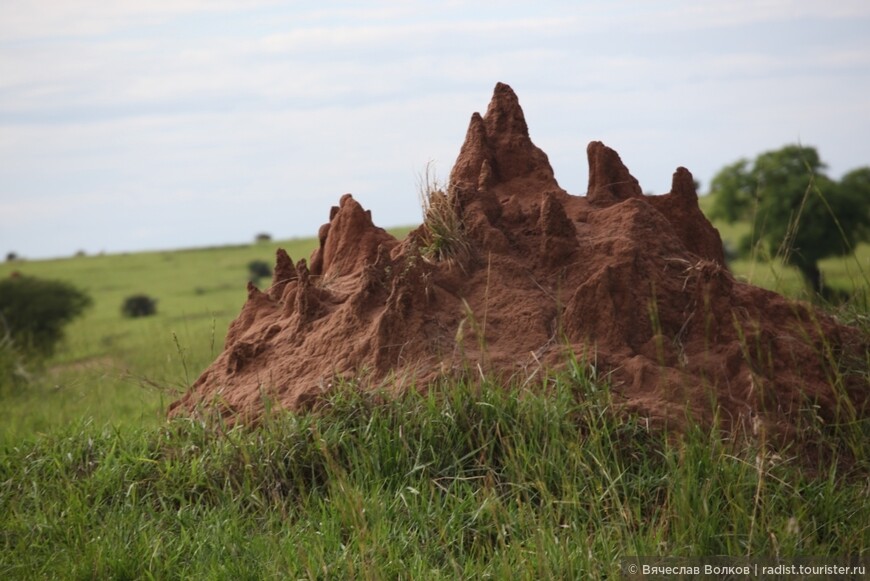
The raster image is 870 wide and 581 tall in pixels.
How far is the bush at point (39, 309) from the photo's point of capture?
18.2m

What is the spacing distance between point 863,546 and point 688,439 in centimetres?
86

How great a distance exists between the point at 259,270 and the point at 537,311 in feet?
100.0

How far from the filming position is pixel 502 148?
6.30 m

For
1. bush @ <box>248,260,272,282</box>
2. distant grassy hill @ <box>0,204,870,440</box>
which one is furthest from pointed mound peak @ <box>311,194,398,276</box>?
bush @ <box>248,260,272,282</box>

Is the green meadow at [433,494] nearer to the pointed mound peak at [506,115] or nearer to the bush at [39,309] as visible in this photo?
the pointed mound peak at [506,115]

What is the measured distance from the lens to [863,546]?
404 centimetres

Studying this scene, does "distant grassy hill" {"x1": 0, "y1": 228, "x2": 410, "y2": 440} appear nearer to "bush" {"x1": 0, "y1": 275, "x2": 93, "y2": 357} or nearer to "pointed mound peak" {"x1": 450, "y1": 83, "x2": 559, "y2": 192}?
"bush" {"x1": 0, "y1": 275, "x2": 93, "y2": 357}

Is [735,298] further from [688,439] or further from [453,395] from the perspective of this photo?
[453,395]

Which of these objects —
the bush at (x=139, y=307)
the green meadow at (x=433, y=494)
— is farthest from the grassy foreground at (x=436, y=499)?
the bush at (x=139, y=307)

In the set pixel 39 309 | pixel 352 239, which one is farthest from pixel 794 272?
pixel 39 309

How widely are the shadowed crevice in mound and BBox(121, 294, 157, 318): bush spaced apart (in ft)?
73.1

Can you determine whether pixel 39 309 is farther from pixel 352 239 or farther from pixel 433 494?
pixel 433 494

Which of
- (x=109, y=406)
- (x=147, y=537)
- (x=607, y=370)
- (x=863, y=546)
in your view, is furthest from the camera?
(x=109, y=406)

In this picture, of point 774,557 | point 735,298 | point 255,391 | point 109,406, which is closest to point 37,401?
point 109,406
